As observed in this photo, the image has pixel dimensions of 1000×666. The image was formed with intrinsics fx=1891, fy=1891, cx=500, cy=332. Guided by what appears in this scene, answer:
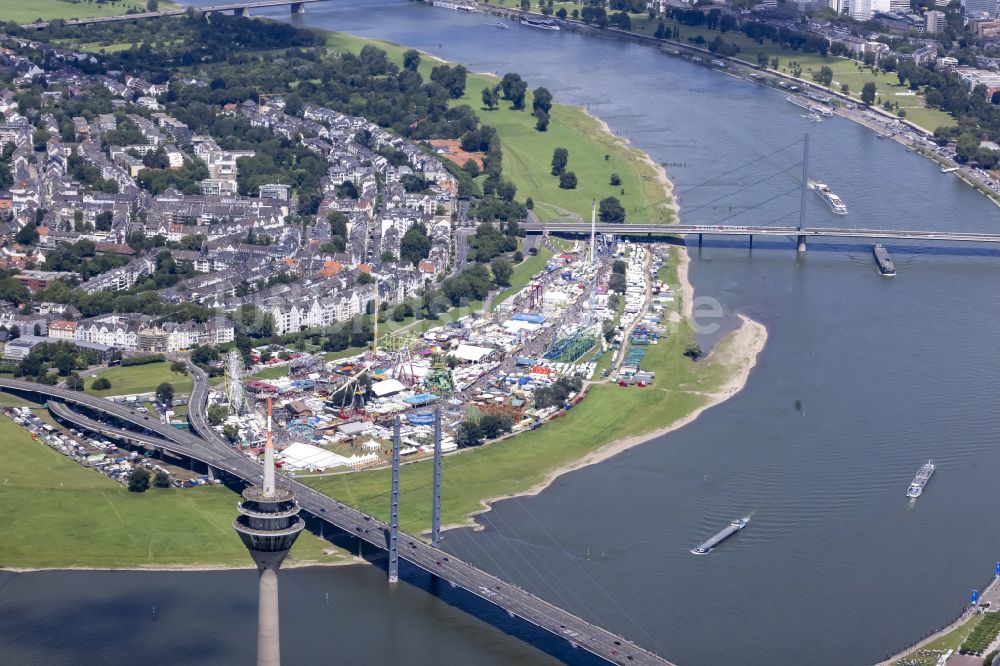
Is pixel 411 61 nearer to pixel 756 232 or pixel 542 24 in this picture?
pixel 542 24

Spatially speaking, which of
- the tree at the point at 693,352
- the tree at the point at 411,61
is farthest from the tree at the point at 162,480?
the tree at the point at 411,61

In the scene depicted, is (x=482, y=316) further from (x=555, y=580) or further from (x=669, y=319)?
(x=555, y=580)

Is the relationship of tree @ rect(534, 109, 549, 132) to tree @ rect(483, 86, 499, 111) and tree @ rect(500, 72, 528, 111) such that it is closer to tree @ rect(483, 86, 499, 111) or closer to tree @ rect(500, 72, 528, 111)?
tree @ rect(500, 72, 528, 111)

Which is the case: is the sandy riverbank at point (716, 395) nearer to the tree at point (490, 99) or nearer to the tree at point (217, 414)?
the tree at point (217, 414)

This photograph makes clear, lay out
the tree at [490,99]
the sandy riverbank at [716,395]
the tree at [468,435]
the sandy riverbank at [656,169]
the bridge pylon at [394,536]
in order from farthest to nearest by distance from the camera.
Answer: the tree at [490,99] < the sandy riverbank at [656,169] < the tree at [468,435] < the sandy riverbank at [716,395] < the bridge pylon at [394,536]

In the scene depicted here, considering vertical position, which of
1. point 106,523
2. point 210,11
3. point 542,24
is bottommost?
point 106,523

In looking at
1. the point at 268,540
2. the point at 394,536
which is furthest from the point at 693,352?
the point at 268,540
